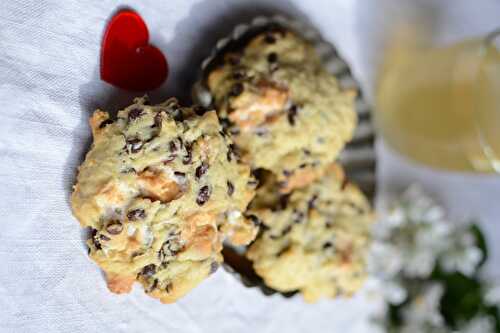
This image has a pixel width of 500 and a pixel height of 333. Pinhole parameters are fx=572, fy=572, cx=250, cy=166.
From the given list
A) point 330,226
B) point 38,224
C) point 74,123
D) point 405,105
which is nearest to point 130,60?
point 74,123

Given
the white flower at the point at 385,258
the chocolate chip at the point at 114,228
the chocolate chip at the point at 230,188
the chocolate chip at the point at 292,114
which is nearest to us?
the chocolate chip at the point at 114,228

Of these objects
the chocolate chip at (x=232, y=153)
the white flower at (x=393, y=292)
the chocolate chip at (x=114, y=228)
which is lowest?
the white flower at (x=393, y=292)

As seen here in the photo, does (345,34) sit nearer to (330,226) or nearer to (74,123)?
(330,226)

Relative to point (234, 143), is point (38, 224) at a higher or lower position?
lower

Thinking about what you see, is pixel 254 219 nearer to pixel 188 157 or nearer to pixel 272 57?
pixel 188 157

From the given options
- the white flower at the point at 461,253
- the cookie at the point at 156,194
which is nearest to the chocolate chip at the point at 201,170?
the cookie at the point at 156,194

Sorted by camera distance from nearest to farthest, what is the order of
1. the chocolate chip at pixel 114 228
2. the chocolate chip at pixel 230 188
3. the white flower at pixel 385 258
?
the chocolate chip at pixel 114 228
the chocolate chip at pixel 230 188
the white flower at pixel 385 258

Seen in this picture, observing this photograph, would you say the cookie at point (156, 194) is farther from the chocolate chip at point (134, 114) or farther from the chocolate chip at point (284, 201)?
the chocolate chip at point (284, 201)

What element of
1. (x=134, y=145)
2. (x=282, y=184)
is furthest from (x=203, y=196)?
(x=282, y=184)
